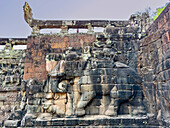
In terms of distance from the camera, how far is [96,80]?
21.6ft

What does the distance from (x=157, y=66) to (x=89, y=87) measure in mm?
3446

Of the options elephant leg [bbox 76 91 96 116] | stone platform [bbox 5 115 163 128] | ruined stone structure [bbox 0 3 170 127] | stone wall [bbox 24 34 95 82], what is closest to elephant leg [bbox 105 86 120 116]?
ruined stone structure [bbox 0 3 170 127]

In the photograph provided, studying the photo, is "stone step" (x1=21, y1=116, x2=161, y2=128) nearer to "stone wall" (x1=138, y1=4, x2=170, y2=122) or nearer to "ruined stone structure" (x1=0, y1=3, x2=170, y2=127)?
"ruined stone structure" (x1=0, y1=3, x2=170, y2=127)

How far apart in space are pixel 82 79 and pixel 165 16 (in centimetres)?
482

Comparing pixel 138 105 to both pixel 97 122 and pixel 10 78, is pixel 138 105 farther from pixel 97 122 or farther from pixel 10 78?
pixel 10 78

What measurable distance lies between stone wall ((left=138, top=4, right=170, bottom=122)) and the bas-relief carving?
0.51 meters

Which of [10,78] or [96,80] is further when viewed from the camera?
[10,78]

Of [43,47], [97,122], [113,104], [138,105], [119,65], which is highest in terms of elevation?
[43,47]

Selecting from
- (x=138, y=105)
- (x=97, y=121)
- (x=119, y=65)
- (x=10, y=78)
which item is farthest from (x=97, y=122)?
(x=10, y=78)

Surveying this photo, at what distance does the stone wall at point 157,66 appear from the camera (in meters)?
5.32

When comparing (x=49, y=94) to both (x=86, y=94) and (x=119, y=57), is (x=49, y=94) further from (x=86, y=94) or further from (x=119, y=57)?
(x=119, y=57)

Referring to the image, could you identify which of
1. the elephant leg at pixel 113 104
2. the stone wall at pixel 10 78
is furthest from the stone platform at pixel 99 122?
the stone wall at pixel 10 78

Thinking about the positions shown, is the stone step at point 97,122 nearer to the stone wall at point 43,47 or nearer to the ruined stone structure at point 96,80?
the ruined stone structure at point 96,80

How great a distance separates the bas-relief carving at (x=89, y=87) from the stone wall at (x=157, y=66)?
0.51m
